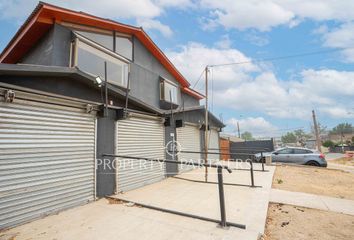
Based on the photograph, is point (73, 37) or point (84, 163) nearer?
point (84, 163)

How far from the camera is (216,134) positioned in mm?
17609

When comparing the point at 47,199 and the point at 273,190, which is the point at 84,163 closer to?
the point at 47,199

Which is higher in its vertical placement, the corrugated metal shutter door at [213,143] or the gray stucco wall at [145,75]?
the gray stucco wall at [145,75]

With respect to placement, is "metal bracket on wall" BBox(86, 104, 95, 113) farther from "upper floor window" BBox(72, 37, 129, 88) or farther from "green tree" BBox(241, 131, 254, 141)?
"green tree" BBox(241, 131, 254, 141)

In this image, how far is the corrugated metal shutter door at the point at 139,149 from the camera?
7326mm

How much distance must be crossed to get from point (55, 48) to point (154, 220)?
6.42 m

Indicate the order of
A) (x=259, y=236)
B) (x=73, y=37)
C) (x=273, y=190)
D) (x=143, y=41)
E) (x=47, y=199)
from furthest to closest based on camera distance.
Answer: (x=143, y=41) < (x=73, y=37) < (x=273, y=190) < (x=47, y=199) < (x=259, y=236)

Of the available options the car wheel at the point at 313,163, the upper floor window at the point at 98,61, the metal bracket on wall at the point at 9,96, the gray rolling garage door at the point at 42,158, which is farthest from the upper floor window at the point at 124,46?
the car wheel at the point at 313,163

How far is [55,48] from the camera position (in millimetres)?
7555

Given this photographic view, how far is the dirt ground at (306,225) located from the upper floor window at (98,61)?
24.5 feet

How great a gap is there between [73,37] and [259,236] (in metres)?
8.31

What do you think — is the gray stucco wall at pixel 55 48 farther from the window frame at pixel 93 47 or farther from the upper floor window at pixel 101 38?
the upper floor window at pixel 101 38

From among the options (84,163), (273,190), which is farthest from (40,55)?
(273,190)

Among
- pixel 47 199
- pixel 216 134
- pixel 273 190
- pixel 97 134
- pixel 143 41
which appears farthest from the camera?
pixel 216 134
